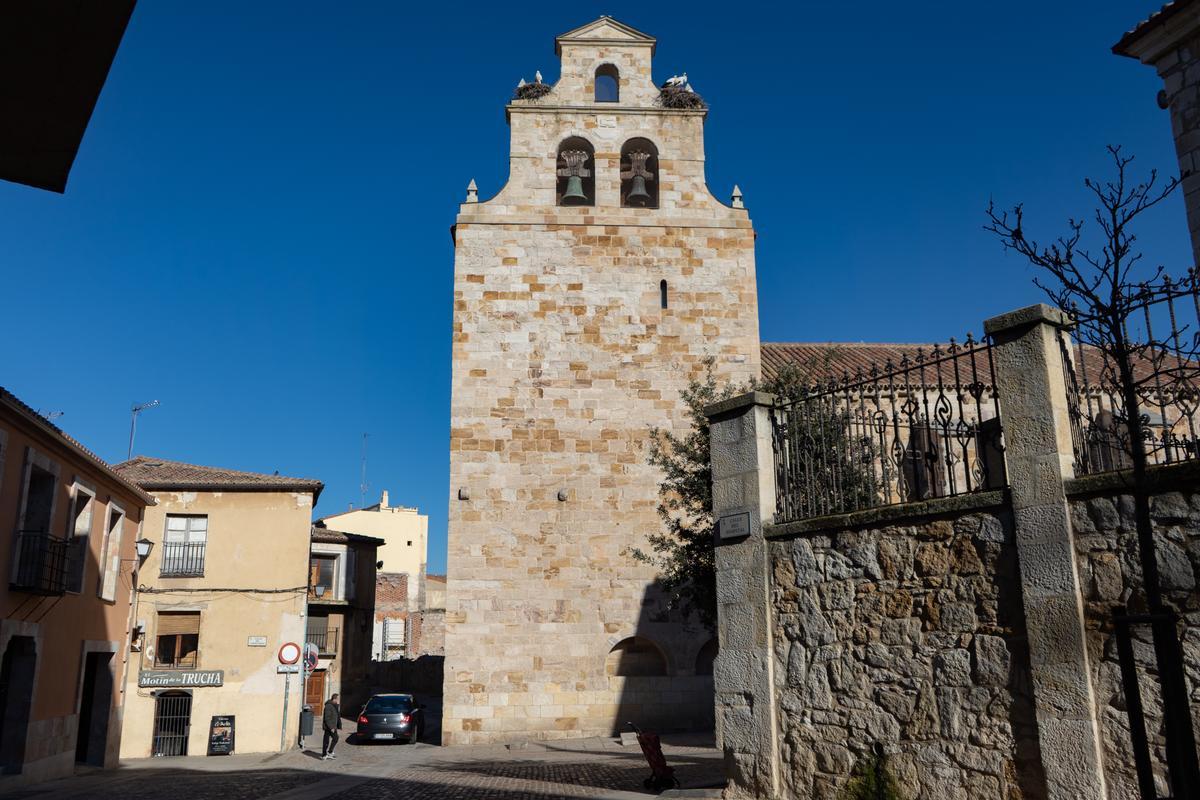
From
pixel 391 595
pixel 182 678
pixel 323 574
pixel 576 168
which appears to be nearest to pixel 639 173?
pixel 576 168

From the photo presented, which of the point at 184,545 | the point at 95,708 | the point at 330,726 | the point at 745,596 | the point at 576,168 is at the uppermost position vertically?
the point at 576,168

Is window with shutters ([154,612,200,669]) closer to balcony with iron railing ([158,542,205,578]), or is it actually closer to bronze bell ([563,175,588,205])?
balcony with iron railing ([158,542,205,578])

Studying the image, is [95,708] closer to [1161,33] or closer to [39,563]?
[39,563]

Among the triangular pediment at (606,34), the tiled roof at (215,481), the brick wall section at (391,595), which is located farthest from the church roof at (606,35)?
the brick wall section at (391,595)

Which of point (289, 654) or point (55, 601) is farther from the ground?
point (55, 601)

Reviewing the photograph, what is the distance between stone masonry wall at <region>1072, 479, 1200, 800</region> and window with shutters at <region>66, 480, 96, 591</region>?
49.6ft

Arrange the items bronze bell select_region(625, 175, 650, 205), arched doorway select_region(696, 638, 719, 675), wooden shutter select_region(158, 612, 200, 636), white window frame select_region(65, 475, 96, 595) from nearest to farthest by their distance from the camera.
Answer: white window frame select_region(65, 475, 96, 595), arched doorway select_region(696, 638, 719, 675), wooden shutter select_region(158, 612, 200, 636), bronze bell select_region(625, 175, 650, 205)

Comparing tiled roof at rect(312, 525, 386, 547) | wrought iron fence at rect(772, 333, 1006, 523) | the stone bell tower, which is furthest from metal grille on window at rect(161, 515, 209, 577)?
wrought iron fence at rect(772, 333, 1006, 523)

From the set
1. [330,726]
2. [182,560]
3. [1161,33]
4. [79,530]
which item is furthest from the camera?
[182,560]

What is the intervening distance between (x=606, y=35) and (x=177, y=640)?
17915mm

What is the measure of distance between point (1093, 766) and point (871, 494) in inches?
108

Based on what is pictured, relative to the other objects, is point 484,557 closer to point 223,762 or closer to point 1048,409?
point 223,762

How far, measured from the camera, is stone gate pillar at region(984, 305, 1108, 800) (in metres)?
6.42

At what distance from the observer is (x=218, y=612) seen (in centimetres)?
2214
